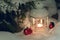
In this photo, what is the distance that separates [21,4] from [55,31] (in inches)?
15.7

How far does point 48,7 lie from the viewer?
1942mm

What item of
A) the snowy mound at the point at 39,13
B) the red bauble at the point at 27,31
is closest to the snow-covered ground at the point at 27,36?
the red bauble at the point at 27,31

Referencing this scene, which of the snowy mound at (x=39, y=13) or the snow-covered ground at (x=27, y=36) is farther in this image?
the snowy mound at (x=39, y=13)

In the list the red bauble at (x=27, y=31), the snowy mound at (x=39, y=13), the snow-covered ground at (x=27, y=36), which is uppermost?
the snowy mound at (x=39, y=13)

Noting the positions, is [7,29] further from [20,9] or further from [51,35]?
[51,35]

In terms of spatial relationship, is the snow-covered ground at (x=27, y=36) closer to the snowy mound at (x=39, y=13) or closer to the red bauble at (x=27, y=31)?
the red bauble at (x=27, y=31)

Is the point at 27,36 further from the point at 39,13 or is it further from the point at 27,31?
the point at 39,13

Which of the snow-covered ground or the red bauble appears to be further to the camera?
the red bauble

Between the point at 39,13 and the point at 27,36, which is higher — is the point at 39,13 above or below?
above

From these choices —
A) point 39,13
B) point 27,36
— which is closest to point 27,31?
point 27,36

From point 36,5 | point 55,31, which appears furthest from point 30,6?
point 55,31

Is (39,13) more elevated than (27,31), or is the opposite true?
(39,13)

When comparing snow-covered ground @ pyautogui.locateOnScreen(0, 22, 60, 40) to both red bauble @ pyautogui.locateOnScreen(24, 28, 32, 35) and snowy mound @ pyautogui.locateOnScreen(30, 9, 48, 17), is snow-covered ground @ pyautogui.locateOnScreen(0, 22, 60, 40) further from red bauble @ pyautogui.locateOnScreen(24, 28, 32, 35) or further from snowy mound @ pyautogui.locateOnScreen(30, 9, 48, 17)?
snowy mound @ pyautogui.locateOnScreen(30, 9, 48, 17)

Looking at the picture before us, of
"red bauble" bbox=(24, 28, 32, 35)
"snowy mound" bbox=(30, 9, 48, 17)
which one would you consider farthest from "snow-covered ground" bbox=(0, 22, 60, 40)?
"snowy mound" bbox=(30, 9, 48, 17)
